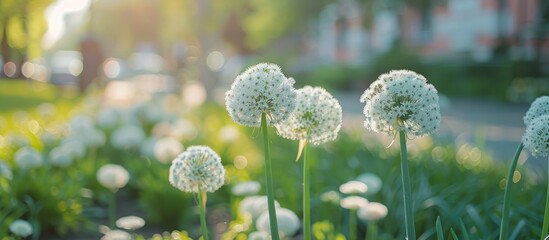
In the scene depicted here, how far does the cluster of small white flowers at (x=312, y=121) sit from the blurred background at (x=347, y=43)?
543 inches

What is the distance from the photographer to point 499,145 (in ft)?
42.6

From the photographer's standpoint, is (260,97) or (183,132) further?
(183,132)

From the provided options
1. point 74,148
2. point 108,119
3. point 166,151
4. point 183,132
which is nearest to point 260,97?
point 166,151

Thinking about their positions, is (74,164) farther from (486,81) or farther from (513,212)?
(486,81)

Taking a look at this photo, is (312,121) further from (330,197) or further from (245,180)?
(245,180)

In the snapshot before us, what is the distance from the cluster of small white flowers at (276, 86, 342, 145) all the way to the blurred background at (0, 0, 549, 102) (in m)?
13.8

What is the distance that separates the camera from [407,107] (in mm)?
2561

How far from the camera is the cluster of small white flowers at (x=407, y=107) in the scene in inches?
101

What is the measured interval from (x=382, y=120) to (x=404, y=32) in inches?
1396

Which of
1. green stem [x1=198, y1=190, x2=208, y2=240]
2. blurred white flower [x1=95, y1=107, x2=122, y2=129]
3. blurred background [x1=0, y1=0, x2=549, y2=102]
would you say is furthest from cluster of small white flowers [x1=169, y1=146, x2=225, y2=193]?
blurred background [x1=0, y1=0, x2=549, y2=102]

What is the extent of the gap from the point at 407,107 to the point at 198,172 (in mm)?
892

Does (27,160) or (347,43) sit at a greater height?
(347,43)

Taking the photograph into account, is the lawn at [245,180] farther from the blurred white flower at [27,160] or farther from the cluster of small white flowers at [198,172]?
the cluster of small white flowers at [198,172]

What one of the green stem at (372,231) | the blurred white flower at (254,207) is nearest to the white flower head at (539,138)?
the green stem at (372,231)
